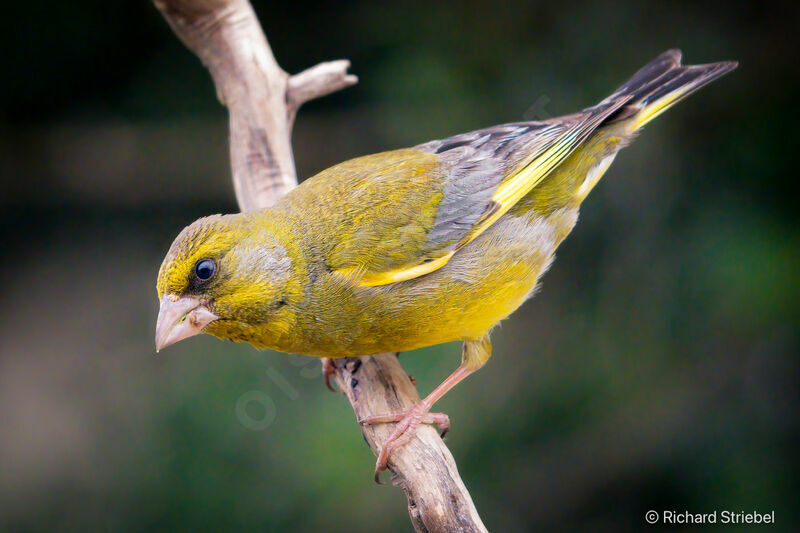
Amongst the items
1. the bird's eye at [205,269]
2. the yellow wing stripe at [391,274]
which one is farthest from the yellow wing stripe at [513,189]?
the bird's eye at [205,269]

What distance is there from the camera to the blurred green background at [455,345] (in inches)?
151

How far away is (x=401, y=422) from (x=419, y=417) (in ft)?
0.23

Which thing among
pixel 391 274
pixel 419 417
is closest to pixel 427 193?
pixel 391 274

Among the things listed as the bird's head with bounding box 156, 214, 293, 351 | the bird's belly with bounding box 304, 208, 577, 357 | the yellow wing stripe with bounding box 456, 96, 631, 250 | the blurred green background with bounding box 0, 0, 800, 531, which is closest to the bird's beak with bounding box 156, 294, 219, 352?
the bird's head with bounding box 156, 214, 293, 351

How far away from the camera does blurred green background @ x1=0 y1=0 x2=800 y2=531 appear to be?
12.6ft

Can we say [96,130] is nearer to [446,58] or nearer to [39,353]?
[39,353]

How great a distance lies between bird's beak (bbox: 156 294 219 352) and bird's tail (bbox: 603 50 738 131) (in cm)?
189

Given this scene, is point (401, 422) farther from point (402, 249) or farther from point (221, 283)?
point (221, 283)

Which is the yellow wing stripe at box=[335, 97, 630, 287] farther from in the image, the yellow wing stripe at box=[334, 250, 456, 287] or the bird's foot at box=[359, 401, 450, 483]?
the bird's foot at box=[359, 401, 450, 483]

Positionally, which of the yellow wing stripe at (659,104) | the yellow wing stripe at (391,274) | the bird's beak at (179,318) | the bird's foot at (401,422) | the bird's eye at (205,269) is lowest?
the bird's foot at (401,422)

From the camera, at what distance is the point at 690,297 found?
3996 mm

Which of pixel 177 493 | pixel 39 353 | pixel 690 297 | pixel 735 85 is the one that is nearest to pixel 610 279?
pixel 690 297

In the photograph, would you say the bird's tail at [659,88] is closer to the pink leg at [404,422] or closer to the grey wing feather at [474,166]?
the grey wing feather at [474,166]

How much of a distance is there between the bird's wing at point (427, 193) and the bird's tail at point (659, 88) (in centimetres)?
12
